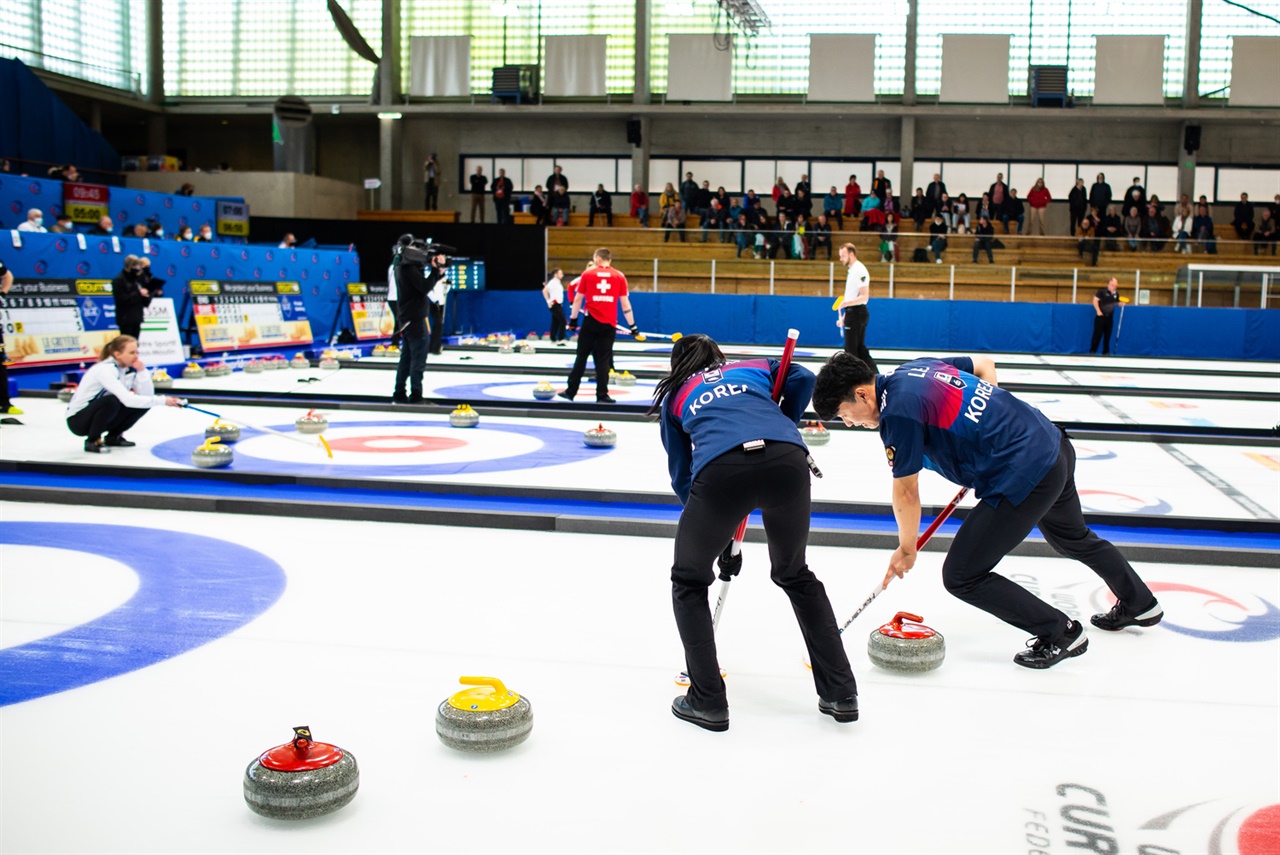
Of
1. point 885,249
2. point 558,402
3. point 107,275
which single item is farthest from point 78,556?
point 885,249

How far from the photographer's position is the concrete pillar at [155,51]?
32.1 meters

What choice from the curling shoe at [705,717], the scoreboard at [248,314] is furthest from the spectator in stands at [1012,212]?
the curling shoe at [705,717]

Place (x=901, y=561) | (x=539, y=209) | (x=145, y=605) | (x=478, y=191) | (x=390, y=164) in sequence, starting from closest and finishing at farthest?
(x=901, y=561)
(x=145, y=605)
(x=539, y=209)
(x=478, y=191)
(x=390, y=164)

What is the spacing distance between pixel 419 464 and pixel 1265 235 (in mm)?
25684

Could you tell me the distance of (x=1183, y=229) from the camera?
1031 inches

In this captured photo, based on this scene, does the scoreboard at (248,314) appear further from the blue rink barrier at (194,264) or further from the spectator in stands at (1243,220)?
the spectator in stands at (1243,220)

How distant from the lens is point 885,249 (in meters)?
24.9

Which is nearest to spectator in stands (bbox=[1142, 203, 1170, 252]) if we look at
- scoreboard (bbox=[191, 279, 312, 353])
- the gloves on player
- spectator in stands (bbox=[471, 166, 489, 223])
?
spectator in stands (bbox=[471, 166, 489, 223])

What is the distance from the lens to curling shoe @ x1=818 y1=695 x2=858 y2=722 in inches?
136

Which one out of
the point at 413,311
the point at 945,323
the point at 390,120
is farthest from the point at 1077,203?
Result: the point at 413,311

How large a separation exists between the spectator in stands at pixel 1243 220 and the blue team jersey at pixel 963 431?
1086 inches

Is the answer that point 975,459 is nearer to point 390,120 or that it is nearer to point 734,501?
point 734,501

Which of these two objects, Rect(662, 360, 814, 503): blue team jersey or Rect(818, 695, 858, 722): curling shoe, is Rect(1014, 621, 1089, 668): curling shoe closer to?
Rect(818, 695, 858, 722): curling shoe

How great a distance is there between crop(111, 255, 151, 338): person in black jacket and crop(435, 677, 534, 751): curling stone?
11375 mm
